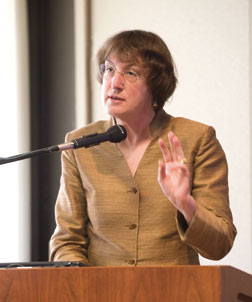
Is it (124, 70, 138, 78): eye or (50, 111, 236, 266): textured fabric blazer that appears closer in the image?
(50, 111, 236, 266): textured fabric blazer

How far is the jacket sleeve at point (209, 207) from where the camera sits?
6.48 ft

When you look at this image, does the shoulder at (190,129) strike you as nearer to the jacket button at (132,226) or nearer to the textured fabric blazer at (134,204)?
the textured fabric blazer at (134,204)

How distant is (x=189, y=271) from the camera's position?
1.53 metres

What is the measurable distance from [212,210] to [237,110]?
1205mm

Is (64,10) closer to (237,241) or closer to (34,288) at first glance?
(237,241)

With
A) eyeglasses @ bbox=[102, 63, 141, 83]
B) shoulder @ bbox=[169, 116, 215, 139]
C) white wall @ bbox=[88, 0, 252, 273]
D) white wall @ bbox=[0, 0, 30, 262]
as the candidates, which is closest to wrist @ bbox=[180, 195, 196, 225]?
shoulder @ bbox=[169, 116, 215, 139]

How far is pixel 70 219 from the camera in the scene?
241 centimetres

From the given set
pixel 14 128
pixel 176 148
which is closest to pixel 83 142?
pixel 176 148

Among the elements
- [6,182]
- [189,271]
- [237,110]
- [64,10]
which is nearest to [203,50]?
[237,110]

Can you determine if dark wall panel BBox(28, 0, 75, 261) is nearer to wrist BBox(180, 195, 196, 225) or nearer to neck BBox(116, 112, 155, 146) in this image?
neck BBox(116, 112, 155, 146)

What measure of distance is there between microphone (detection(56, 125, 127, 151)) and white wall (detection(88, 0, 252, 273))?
143 centimetres

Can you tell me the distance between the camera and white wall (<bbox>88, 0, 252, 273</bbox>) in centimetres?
325

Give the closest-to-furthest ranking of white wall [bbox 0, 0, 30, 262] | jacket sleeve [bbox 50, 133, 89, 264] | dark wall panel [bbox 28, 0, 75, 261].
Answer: jacket sleeve [bbox 50, 133, 89, 264] → white wall [bbox 0, 0, 30, 262] → dark wall panel [bbox 28, 0, 75, 261]

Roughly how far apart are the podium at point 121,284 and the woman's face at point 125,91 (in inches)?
33.4
